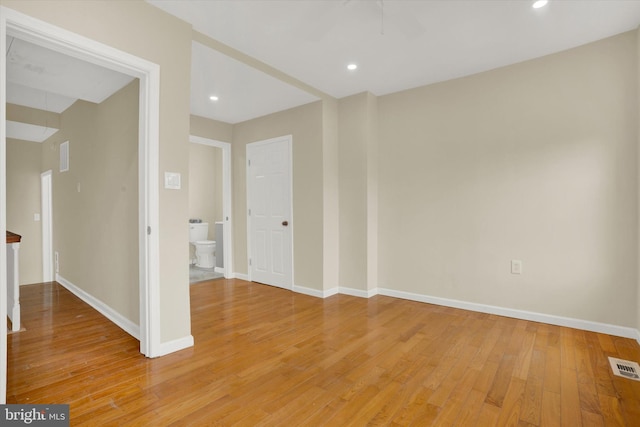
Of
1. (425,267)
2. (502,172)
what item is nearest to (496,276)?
(425,267)

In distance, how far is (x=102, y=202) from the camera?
11.2 feet

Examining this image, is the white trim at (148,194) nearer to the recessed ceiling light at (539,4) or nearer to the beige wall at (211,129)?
the beige wall at (211,129)

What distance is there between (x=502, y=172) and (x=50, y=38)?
3.84m

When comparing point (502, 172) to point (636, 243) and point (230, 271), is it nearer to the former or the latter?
point (636, 243)

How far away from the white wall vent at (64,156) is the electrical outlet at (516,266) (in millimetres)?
5566

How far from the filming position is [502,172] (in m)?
3.38

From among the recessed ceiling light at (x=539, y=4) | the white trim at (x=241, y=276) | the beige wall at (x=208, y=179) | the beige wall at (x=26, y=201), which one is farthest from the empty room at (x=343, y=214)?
the beige wall at (x=208, y=179)

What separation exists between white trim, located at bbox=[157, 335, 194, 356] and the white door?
1.97m

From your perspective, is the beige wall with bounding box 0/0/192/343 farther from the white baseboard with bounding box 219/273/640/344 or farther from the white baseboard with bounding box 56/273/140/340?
the white baseboard with bounding box 219/273/640/344

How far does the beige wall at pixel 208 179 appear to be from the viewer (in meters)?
6.46

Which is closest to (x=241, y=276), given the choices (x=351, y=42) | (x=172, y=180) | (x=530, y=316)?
(x=172, y=180)

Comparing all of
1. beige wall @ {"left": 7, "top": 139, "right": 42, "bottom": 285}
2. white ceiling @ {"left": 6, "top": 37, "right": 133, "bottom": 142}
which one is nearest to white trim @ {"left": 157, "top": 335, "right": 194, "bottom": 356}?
white ceiling @ {"left": 6, "top": 37, "right": 133, "bottom": 142}

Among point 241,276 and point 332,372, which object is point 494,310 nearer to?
point 332,372

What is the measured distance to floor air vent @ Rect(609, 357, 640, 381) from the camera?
7.11 feet
